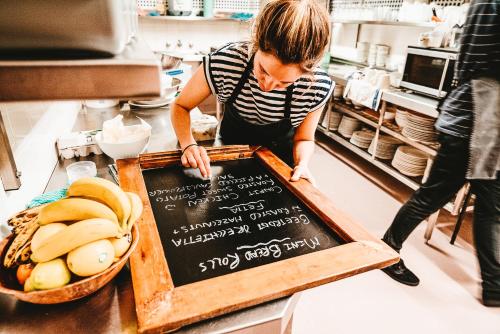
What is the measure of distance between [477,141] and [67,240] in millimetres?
2120

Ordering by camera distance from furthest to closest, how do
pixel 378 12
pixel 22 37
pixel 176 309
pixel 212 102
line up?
pixel 212 102
pixel 378 12
pixel 176 309
pixel 22 37

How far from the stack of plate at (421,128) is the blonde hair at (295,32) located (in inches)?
87.4

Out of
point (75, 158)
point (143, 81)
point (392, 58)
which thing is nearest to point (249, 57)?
point (75, 158)

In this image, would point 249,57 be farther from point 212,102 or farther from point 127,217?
point 212,102

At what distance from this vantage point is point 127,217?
84 cm

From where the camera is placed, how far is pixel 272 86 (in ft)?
4.19

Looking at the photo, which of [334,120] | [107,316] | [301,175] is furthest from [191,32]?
[107,316]

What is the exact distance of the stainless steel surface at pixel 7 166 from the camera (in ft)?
3.34

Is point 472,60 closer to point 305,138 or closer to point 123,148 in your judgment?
point 305,138

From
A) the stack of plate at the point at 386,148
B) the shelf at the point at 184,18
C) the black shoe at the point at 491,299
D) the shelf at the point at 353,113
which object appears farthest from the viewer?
the shelf at the point at 184,18

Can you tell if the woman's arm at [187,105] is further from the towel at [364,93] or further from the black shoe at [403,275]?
the towel at [364,93]

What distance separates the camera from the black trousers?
1.95 meters

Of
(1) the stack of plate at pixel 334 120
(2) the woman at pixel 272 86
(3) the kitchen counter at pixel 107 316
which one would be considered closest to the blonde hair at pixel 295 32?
(2) the woman at pixel 272 86

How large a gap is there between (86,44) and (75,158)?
4.35ft
